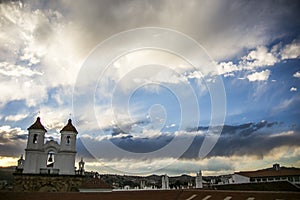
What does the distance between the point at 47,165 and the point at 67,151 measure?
425 cm

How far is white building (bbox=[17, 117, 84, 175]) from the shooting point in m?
50.1

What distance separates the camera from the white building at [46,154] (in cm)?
5009

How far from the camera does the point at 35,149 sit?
50844mm

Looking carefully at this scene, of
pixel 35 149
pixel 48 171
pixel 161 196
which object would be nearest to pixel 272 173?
pixel 161 196

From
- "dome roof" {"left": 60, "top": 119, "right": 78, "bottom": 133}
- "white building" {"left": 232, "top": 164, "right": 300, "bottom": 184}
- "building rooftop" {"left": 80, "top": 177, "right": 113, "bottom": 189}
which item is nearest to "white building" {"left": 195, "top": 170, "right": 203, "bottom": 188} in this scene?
"white building" {"left": 232, "top": 164, "right": 300, "bottom": 184}

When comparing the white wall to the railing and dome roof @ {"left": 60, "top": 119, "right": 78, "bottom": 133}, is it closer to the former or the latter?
dome roof @ {"left": 60, "top": 119, "right": 78, "bottom": 133}

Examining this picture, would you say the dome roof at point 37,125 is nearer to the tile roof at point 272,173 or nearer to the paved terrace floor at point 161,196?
the paved terrace floor at point 161,196

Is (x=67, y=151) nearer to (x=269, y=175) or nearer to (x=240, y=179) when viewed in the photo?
(x=240, y=179)

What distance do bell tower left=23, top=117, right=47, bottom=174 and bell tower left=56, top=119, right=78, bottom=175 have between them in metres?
3.10

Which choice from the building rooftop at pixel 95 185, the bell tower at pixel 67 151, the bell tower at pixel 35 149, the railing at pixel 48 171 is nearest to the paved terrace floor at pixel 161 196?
the building rooftop at pixel 95 185

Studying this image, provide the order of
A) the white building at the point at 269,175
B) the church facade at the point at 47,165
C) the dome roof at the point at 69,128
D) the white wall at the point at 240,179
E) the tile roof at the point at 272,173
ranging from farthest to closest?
the white wall at the point at 240,179 → the dome roof at the point at 69,128 → the tile roof at the point at 272,173 → the white building at the point at 269,175 → the church facade at the point at 47,165

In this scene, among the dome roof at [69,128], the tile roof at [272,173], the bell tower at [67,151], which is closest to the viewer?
the bell tower at [67,151]

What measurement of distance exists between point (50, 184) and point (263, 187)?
35.5 m

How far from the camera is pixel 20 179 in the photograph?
48.5 metres
